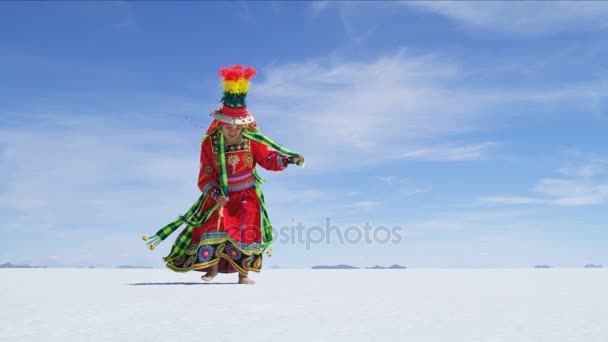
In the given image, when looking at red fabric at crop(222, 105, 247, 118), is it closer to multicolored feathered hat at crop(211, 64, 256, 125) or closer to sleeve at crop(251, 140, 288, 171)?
multicolored feathered hat at crop(211, 64, 256, 125)

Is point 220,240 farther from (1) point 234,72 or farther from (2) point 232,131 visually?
(1) point 234,72

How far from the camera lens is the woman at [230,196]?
26.0 ft

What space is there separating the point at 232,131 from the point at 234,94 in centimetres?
49

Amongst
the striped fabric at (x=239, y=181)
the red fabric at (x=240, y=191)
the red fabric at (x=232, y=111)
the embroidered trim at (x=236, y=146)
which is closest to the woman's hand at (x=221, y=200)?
the red fabric at (x=240, y=191)

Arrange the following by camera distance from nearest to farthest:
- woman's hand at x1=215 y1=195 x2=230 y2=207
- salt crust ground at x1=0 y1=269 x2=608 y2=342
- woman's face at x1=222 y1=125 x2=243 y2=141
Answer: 1. salt crust ground at x1=0 y1=269 x2=608 y2=342
2. woman's hand at x1=215 y1=195 x2=230 y2=207
3. woman's face at x1=222 y1=125 x2=243 y2=141

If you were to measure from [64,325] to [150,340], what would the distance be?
2.96ft

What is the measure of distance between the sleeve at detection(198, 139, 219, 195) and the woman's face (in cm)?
31

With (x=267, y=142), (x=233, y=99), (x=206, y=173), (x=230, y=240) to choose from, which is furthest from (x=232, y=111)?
(x=230, y=240)

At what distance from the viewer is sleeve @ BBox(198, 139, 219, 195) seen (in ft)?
26.5

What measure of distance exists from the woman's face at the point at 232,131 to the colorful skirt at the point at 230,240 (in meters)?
0.74

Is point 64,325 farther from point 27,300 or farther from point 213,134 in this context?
point 213,134

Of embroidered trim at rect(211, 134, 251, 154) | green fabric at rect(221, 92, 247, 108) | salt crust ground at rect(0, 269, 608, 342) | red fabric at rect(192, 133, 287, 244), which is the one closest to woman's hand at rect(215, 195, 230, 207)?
red fabric at rect(192, 133, 287, 244)

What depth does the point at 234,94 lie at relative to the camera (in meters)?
8.02

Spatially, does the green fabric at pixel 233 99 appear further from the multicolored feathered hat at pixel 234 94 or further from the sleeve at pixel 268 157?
the sleeve at pixel 268 157
